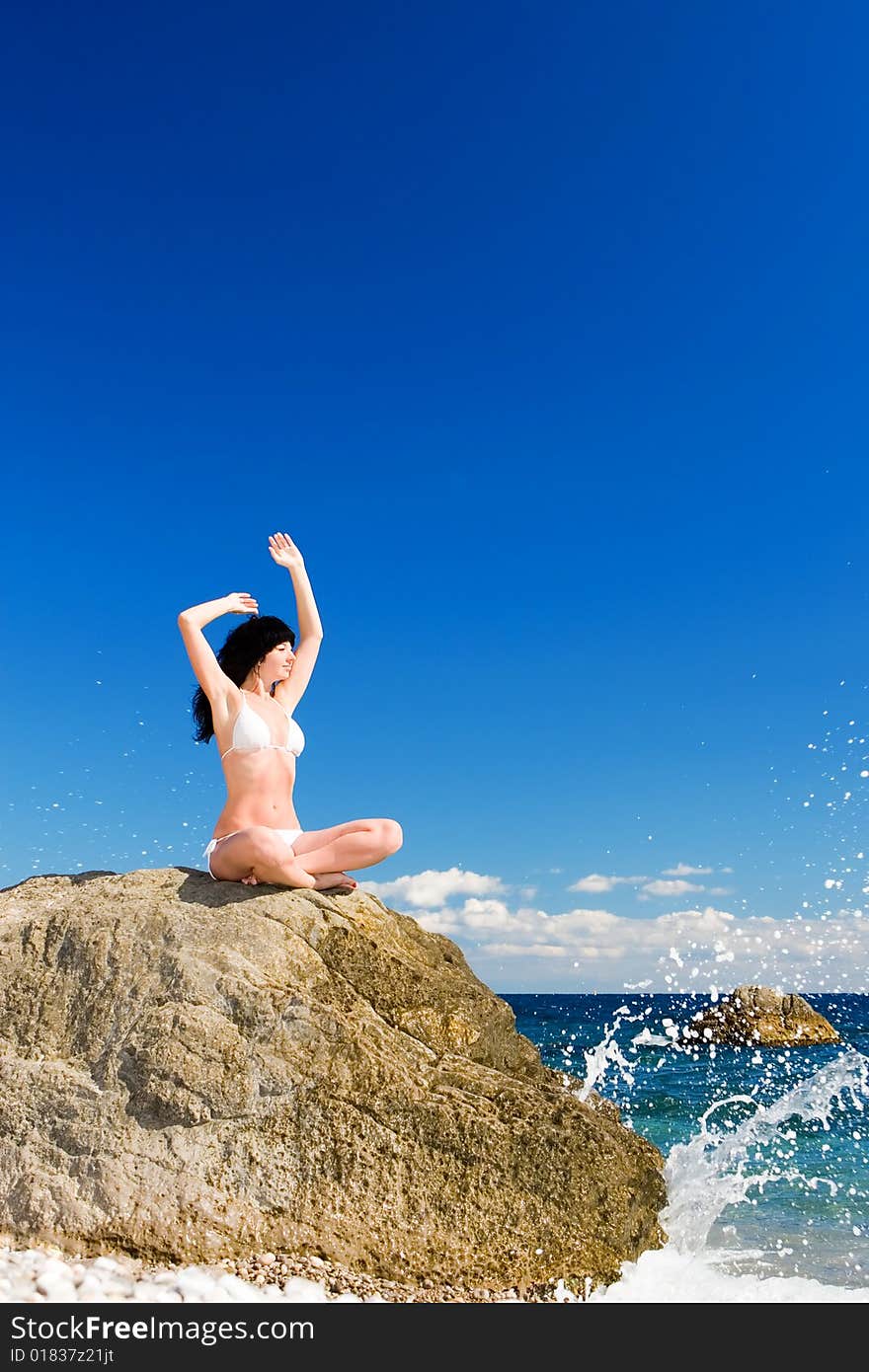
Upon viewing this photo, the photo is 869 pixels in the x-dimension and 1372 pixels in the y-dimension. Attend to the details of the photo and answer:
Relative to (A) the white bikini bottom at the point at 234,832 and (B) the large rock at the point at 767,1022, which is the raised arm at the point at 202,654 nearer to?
(A) the white bikini bottom at the point at 234,832

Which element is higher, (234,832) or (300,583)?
(300,583)

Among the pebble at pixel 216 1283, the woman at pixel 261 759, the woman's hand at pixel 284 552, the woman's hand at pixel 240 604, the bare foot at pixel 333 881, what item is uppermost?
the woman's hand at pixel 284 552

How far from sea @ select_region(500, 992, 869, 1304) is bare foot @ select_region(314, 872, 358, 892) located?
7.60 ft

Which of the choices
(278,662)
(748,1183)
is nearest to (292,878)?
(278,662)

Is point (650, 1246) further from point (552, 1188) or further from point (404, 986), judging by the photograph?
point (404, 986)

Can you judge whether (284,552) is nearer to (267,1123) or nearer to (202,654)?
(202,654)

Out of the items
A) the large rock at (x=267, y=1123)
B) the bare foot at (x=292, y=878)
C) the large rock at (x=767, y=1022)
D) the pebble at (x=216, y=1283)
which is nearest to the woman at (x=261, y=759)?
the bare foot at (x=292, y=878)

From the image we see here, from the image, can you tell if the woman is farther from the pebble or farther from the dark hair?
the pebble

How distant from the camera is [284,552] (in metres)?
8.90

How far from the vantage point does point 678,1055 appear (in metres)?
33.8

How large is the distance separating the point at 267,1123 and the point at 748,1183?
8.48 meters

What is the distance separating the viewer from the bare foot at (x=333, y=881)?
7.39 metres

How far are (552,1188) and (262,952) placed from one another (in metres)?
2.26
